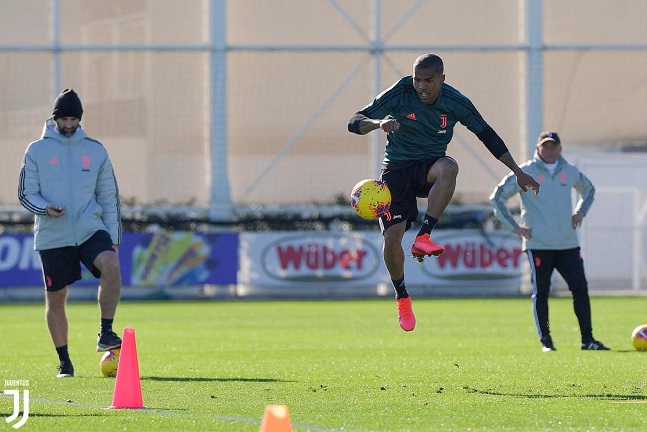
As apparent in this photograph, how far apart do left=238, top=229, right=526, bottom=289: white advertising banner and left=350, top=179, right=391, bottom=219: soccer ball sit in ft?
56.7

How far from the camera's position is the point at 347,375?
1133 centimetres

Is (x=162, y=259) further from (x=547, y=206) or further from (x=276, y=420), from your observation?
(x=276, y=420)

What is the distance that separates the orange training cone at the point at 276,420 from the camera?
6.16 meters

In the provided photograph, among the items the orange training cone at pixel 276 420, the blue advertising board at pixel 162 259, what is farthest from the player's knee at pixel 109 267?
the blue advertising board at pixel 162 259

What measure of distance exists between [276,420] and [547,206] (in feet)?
29.0

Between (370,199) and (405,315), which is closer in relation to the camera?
(370,199)

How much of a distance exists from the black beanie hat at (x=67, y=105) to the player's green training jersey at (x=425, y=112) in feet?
8.05

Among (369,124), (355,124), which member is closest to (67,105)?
(355,124)

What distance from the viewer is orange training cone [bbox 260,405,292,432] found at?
6.16 m

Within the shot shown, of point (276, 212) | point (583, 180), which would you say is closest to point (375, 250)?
point (276, 212)

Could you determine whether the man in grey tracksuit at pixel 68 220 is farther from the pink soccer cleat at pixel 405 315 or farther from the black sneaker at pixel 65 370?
the pink soccer cleat at pixel 405 315

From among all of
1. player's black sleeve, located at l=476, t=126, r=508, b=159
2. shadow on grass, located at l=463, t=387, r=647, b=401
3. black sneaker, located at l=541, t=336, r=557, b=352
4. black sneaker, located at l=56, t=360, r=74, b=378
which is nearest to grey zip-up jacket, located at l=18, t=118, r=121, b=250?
black sneaker, located at l=56, t=360, r=74, b=378

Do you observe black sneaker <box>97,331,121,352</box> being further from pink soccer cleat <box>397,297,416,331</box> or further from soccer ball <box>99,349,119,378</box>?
pink soccer cleat <box>397,297,416,331</box>

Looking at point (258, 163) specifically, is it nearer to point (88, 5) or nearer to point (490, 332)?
point (88, 5)
